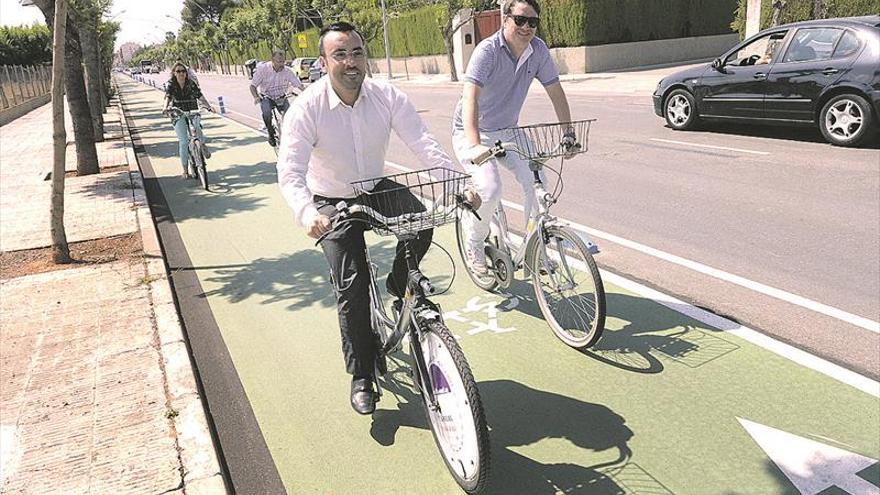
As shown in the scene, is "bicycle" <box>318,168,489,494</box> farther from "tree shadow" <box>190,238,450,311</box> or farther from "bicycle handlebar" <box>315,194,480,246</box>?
"tree shadow" <box>190,238,450,311</box>

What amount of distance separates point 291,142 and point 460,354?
1.31m

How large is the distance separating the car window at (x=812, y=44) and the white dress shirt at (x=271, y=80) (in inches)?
335

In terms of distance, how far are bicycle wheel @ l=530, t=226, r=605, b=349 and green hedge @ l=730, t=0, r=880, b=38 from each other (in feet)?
65.4

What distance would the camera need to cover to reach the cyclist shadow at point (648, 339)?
155 inches

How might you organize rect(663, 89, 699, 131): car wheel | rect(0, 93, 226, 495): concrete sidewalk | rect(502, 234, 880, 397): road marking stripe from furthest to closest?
1. rect(663, 89, 699, 131): car wheel
2. rect(502, 234, 880, 397): road marking stripe
3. rect(0, 93, 226, 495): concrete sidewalk

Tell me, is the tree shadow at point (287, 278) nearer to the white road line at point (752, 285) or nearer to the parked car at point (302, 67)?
the white road line at point (752, 285)

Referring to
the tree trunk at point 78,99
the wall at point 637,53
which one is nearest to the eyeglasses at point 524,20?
the tree trunk at point 78,99

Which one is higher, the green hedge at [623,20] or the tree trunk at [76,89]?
the green hedge at [623,20]

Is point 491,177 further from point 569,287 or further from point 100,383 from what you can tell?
point 100,383

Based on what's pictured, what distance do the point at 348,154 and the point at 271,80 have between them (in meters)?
10.1

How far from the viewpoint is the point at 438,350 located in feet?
9.15


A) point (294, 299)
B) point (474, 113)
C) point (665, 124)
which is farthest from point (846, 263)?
point (665, 124)

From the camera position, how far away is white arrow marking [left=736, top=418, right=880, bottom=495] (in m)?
2.81

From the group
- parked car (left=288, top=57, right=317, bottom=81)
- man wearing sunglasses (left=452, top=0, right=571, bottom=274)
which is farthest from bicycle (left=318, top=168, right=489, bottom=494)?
parked car (left=288, top=57, right=317, bottom=81)
